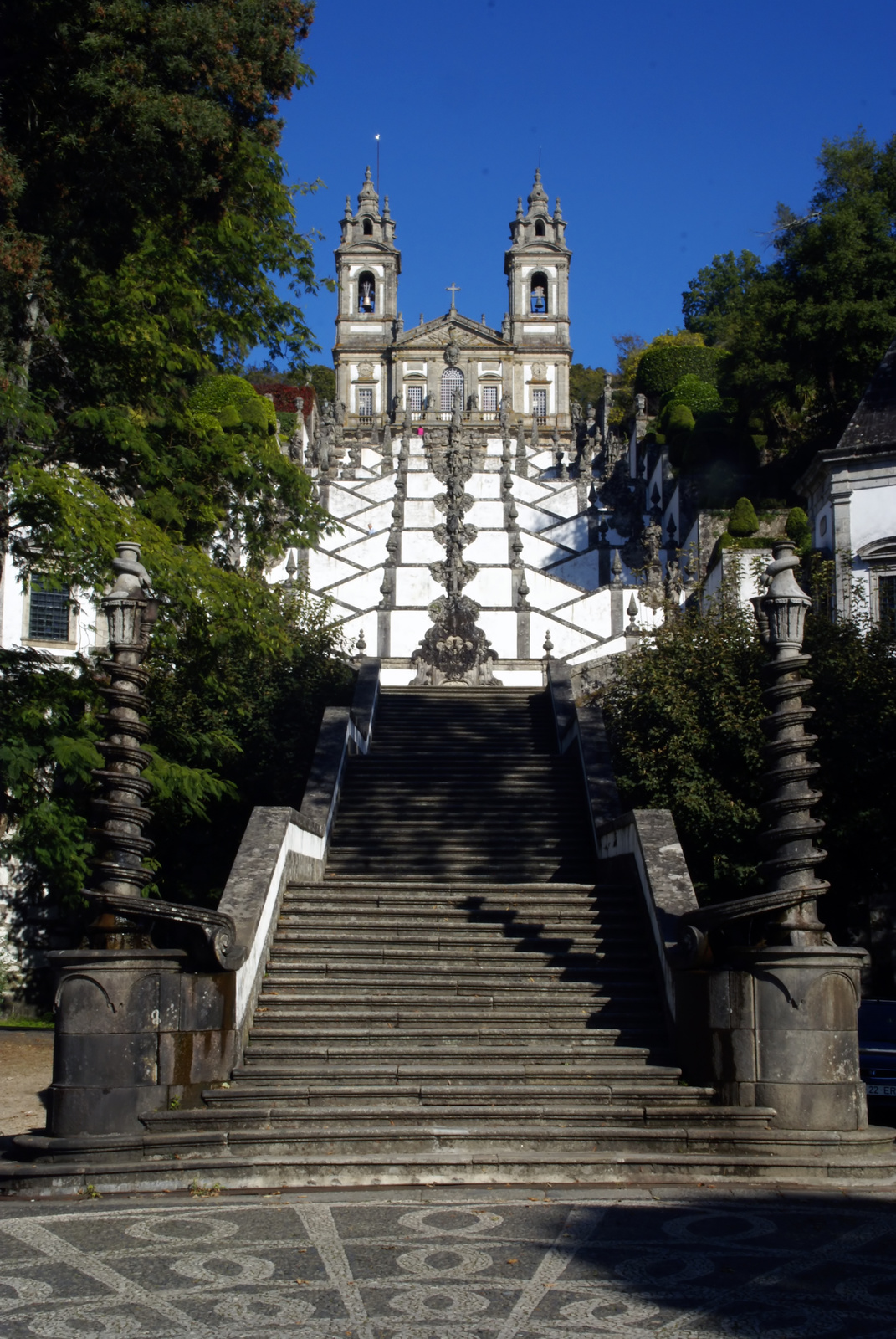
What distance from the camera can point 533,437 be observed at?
252ft

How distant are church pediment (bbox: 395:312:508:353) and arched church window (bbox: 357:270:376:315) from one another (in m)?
4.40

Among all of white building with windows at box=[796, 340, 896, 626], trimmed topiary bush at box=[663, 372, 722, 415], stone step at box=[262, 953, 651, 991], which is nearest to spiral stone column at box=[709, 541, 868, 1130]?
stone step at box=[262, 953, 651, 991]

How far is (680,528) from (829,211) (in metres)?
11.7

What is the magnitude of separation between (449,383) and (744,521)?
181ft

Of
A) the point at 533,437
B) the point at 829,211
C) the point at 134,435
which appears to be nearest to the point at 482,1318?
the point at 134,435

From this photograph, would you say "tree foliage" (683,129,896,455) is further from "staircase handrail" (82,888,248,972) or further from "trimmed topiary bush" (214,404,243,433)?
"staircase handrail" (82,888,248,972)

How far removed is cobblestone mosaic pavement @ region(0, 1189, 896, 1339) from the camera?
18.4 ft

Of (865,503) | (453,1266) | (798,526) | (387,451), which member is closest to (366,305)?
(387,451)

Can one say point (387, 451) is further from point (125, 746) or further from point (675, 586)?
point (125, 746)

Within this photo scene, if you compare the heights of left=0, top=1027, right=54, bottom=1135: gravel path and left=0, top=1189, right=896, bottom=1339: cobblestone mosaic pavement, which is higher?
left=0, top=1189, right=896, bottom=1339: cobblestone mosaic pavement

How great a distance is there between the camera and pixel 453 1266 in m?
6.38

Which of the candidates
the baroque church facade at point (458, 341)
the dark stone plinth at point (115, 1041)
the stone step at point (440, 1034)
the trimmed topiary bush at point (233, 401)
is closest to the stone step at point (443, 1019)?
the stone step at point (440, 1034)

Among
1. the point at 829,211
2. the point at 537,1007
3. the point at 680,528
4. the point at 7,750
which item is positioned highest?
the point at 829,211

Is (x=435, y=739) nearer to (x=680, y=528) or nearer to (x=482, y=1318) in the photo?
(x=482, y=1318)
